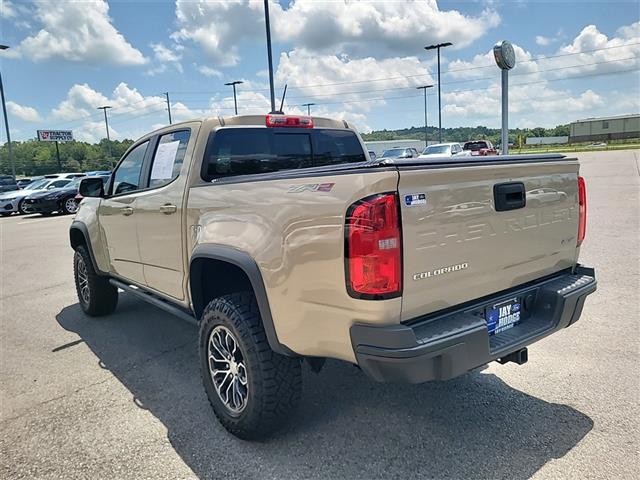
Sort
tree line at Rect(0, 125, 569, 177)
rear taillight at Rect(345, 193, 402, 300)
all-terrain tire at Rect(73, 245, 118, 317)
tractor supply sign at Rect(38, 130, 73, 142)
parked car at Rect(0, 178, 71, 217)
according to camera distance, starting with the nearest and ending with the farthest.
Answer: rear taillight at Rect(345, 193, 402, 300) < all-terrain tire at Rect(73, 245, 118, 317) < parked car at Rect(0, 178, 71, 217) < tractor supply sign at Rect(38, 130, 73, 142) < tree line at Rect(0, 125, 569, 177)

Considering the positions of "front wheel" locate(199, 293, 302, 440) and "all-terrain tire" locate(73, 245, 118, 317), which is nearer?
"front wheel" locate(199, 293, 302, 440)

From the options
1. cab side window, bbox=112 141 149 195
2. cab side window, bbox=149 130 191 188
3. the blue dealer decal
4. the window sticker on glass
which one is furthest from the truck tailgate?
cab side window, bbox=112 141 149 195

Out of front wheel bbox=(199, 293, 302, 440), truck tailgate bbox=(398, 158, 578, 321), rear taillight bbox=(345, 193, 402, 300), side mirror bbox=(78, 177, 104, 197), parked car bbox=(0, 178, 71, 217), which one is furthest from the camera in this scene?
parked car bbox=(0, 178, 71, 217)

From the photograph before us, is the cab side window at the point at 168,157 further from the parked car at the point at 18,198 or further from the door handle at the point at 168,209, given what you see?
the parked car at the point at 18,198

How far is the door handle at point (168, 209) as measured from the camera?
357 cm

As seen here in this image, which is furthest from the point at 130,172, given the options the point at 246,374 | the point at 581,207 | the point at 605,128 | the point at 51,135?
the point at 605,128

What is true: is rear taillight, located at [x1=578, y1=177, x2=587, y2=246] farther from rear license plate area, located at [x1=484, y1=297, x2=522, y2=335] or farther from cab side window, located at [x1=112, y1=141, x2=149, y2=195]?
cab side window, located at [x1=112, y1=141, x2=149, y2=195]

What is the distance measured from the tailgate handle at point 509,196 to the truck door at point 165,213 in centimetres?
213

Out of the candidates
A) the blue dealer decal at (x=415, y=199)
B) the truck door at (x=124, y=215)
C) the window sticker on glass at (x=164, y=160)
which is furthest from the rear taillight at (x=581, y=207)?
the truck door at (x=124, y=215)

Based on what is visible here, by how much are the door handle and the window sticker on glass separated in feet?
0.85

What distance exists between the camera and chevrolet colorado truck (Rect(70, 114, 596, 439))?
7.38 ft

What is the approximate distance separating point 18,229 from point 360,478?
16.2 m

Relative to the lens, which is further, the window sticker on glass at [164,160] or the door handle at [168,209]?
the window sticker on glass at [164,160]

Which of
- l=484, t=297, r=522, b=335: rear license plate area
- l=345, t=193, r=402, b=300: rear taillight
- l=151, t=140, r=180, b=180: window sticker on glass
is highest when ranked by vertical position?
l=151, t=140, r=180, b=180: window sticker on glass
